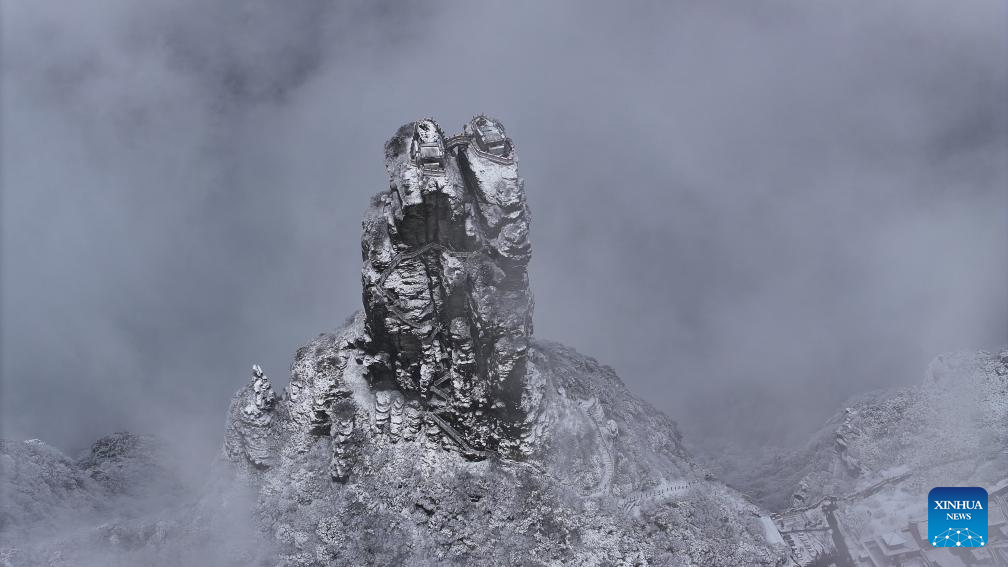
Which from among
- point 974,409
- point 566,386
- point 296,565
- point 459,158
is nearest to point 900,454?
point 974,409

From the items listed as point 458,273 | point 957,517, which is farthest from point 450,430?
point 957,517

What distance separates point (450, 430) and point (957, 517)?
4057cm

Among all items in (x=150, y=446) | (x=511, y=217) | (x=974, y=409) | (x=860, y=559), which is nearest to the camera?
(x=511, y=217)

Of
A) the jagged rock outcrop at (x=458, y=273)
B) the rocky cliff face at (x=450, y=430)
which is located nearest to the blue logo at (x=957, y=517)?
the rocky cliff face at (x=450, y=430)

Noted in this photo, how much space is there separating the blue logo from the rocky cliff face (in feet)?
41.5

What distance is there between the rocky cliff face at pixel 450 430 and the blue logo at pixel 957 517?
12641mm

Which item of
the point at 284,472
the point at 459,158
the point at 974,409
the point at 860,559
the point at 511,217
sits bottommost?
the point at 860,559

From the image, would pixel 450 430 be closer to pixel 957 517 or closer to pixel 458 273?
pixel 458 273

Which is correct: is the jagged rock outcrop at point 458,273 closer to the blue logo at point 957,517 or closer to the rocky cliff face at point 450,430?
the rocky cliff face at point 450,430

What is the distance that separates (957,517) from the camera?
2272 inches

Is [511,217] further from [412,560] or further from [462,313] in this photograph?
[412,560]

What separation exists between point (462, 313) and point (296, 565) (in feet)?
68.9

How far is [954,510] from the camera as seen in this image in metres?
58.0

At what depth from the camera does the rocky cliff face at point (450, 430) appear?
48562mm
